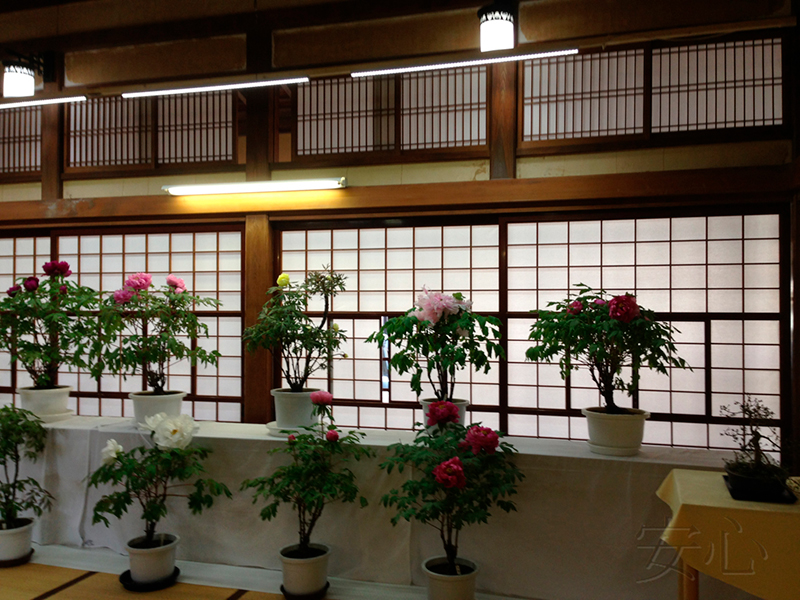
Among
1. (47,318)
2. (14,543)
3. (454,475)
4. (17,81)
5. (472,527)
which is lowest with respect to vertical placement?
(14,543)

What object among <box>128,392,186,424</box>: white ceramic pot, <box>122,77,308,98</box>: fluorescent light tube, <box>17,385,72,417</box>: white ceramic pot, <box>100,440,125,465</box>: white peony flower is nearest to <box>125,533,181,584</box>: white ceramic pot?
<box>100,440,125,465</box>: white peony flower

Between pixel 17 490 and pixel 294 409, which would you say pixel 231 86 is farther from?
pixel 17 490

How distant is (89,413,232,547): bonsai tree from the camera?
3.26 m

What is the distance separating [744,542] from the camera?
2240mm

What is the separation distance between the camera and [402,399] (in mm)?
4652

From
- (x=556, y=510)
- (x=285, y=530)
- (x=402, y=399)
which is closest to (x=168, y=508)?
(x=285, y=530)

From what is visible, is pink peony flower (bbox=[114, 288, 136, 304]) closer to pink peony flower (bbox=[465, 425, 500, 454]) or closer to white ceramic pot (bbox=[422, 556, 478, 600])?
pink peony flower (bbox=[465, 425, 500, 454])

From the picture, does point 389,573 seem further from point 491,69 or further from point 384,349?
point 491,69

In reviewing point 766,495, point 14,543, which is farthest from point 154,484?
point 766,495

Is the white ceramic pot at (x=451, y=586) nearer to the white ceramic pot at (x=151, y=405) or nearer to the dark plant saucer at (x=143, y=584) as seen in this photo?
the dark plant saucer at (x=143, y=584)

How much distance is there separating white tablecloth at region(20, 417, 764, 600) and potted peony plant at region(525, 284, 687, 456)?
0.43 feet

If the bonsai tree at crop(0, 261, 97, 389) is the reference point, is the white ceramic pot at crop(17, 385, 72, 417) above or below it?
below

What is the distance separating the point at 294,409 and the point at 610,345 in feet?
6.16

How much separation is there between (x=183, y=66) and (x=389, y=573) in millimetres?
4063
